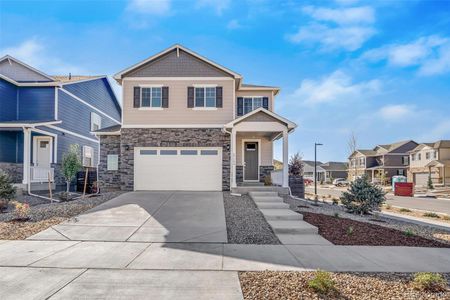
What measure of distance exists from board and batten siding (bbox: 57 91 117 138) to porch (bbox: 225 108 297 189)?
10.7 metres

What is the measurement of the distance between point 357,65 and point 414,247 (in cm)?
1154

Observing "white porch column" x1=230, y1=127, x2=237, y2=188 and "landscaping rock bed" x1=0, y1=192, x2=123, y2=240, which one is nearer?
"landscaping rock bed" x1=0, y1=192, x2=123, y2=240

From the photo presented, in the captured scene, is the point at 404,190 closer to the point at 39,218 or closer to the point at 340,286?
the point at 340,286

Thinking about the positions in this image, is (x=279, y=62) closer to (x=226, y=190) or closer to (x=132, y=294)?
(x=226, y=190)

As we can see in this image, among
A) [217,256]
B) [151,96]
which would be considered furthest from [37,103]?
[217,256]

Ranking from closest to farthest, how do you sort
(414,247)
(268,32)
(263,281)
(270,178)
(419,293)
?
1. (419,293)
2. (263,281)
3. (414,247)
4. (268,32)
5. (270,178)

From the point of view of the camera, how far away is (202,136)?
15.5 m

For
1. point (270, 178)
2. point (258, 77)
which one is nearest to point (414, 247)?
point (270, 178)

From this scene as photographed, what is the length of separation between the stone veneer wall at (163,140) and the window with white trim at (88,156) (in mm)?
7642

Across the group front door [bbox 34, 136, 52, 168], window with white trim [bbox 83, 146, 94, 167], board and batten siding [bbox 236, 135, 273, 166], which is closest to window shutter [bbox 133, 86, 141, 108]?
board and batten siding [bbox 236, 135, 273, 166]

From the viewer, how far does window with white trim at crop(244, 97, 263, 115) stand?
16906 millimetres

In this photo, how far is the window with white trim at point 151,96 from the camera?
15.7m

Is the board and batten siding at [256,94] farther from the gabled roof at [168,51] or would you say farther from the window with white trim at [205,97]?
the window with white trim at [205,97]

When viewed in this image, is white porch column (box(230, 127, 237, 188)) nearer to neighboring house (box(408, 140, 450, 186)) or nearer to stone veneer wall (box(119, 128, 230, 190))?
stone veneer wall (box(119, 128, 230, 190))
